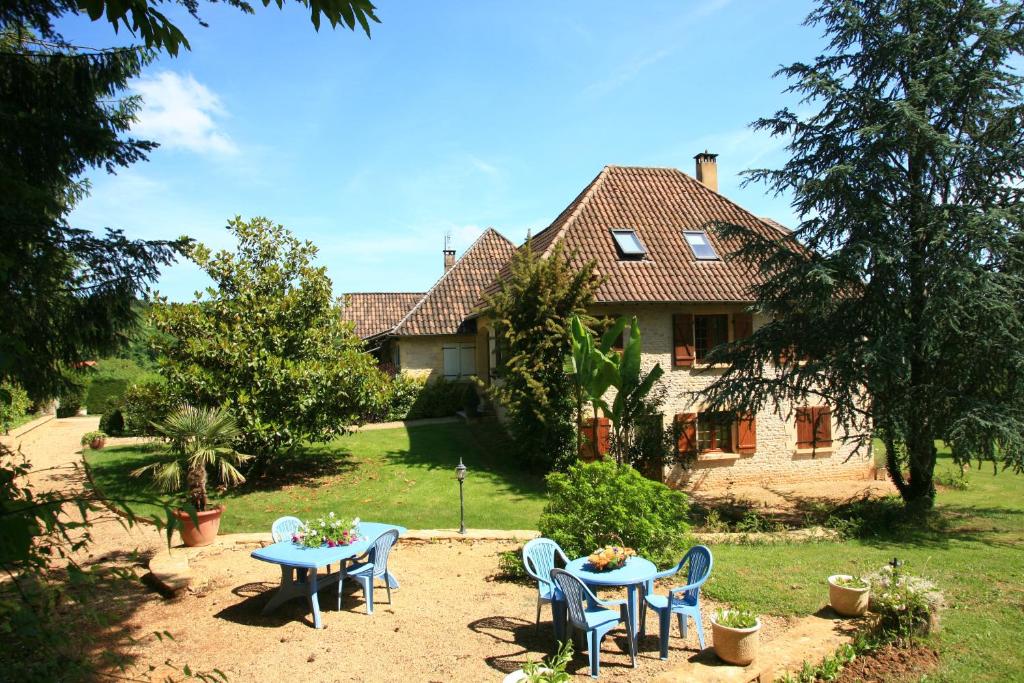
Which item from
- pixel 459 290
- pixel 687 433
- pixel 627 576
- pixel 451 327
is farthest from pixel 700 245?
pixel 627 576

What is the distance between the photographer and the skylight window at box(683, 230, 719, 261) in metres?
19.6

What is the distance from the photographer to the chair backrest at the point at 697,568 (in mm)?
7180

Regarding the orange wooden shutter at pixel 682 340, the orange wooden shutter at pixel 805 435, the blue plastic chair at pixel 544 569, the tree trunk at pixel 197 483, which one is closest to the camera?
the blue plastic chair at pixel 544 569

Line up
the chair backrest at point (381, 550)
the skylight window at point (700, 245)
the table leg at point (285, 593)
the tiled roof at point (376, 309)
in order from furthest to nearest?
the tiled roof at point (376, 309) < the skylight window at point (700, 245) < the chair backrest at point (381, 550) < the table leg at point (285, 593)

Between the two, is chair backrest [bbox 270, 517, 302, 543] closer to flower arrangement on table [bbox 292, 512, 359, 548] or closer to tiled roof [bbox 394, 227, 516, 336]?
flower arrangement on table [bbox 292, 512, 359, 548]

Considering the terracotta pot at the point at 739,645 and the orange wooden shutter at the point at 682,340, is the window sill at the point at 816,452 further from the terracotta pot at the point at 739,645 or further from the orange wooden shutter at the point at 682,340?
the terracotta pot at the point at 739,645

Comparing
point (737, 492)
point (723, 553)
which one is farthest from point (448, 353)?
point (723, 553)

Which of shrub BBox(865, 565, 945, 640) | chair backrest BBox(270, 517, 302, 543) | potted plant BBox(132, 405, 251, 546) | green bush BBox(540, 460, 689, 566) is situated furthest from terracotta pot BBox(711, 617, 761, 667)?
potted plant BBox(132, 405, 251, 546)

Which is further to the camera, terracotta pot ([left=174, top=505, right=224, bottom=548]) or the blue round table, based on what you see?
terracotta pot ([left=174, top=505, right=224, bottom=548])

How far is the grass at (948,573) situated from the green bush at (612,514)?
0.96 m

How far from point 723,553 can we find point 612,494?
3.06 m

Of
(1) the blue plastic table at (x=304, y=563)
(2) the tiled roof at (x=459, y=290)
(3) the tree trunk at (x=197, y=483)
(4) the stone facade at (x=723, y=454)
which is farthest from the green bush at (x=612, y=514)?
(2) the tiled roof at (x=459, y=290)

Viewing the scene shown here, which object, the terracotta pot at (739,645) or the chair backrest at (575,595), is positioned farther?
the chair backrest at (575,595)

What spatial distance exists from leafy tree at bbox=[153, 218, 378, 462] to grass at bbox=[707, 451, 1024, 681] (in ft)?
29.4
